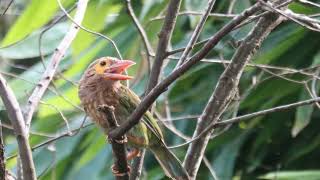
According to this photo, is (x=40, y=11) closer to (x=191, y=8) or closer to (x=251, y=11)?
(x=191, y=8)

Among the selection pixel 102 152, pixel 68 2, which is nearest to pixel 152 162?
pixel 102 152

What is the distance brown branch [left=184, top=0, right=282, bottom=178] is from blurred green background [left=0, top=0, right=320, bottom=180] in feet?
4.42

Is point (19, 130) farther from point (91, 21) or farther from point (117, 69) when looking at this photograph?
point (91, 21)

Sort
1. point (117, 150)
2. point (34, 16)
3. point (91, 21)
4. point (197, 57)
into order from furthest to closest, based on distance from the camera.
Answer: point (91, 21)
point (34, 16)
point (117, 150)
point (197, 57)

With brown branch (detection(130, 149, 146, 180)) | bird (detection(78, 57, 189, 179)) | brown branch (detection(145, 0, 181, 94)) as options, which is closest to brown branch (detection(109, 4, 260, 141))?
brown branch (detection(145, 0, 181, 94))

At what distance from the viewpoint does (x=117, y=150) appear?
10.3ft

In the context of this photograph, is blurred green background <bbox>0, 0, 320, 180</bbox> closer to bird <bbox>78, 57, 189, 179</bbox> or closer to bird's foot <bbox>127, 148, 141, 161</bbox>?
bird <bbox>78, 57, 189, 179</bbox>

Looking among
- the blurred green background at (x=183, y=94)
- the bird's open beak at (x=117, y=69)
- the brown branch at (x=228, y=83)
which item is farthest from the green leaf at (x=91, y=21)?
the brown branch at (x=228, y=83)

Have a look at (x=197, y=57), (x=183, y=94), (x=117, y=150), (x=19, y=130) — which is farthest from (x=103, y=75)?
(x=183, y=94)

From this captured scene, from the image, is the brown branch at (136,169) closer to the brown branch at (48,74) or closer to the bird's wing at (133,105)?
the bird's wing at (133,105)

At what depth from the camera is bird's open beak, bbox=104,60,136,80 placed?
3.77 meters

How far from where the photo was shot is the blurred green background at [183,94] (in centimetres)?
505

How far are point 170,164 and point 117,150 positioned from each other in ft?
2.13

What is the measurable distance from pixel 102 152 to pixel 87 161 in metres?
0.11
